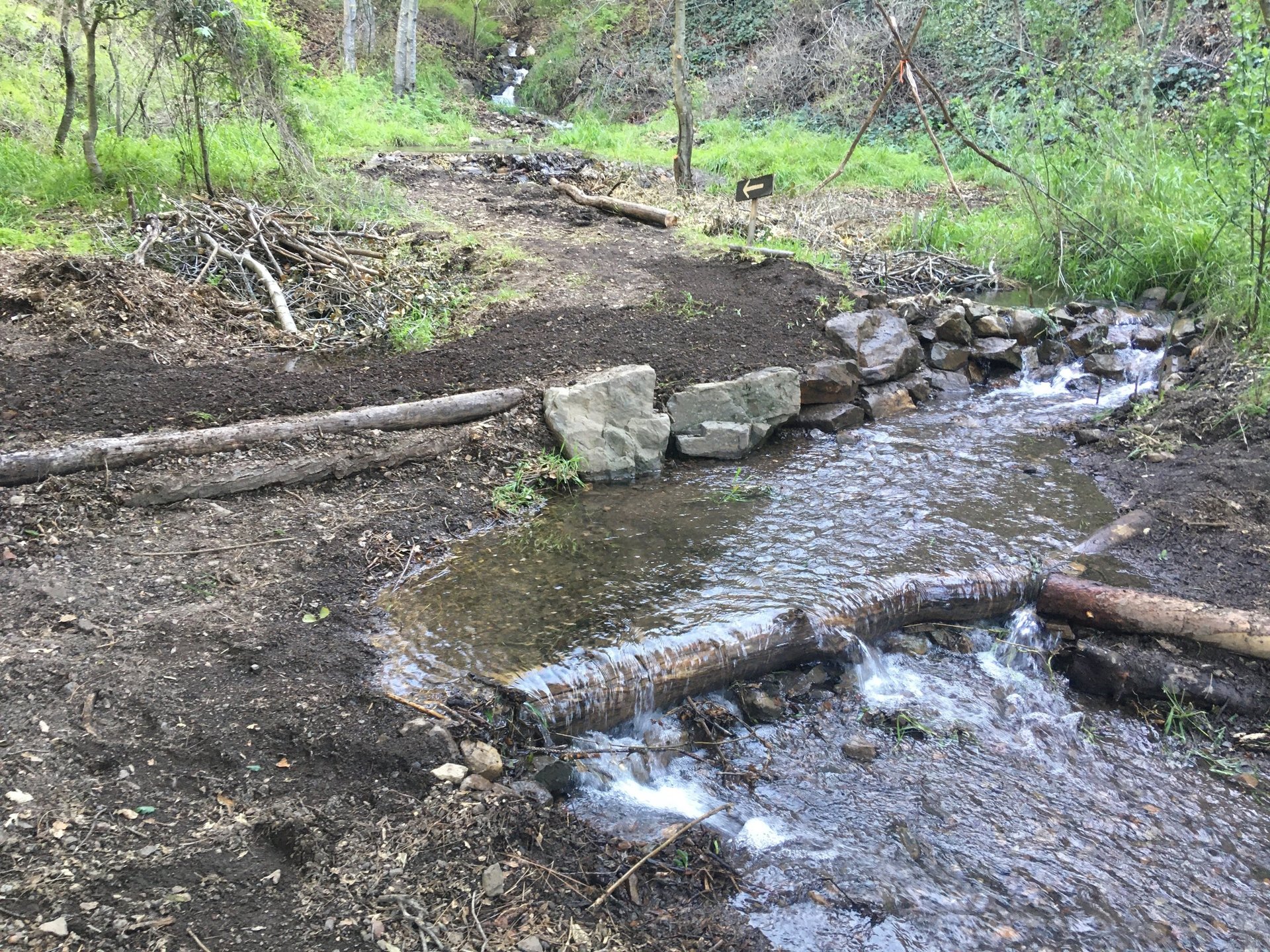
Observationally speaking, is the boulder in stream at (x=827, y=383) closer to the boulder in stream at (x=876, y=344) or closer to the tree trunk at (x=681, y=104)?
the boulder in stream at (x=876, y=344)

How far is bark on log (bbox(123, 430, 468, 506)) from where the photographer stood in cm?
461

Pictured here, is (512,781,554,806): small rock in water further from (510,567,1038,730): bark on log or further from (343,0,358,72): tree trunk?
(343,0,358,72): tree trunk

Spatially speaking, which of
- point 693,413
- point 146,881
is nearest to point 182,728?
point 146,881

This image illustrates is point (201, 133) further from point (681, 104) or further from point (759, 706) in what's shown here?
point (759, 706)

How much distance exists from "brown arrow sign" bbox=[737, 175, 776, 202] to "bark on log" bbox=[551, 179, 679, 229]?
141cm

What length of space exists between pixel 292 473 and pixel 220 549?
2.61 feet

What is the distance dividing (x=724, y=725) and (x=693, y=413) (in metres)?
2.90

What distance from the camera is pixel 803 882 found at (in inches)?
115

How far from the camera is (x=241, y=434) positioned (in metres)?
5.00

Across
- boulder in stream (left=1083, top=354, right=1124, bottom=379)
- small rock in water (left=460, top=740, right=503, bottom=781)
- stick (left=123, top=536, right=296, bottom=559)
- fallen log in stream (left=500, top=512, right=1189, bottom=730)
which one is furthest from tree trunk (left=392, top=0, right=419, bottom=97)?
small rock in water (left=460, top=740, right=503, bottom=781)

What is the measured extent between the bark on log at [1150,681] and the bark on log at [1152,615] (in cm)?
18

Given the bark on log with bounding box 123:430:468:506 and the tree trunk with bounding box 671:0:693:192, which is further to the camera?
the tree trunk with bounding box 671:0:693:192

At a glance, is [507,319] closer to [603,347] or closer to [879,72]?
[603,347]

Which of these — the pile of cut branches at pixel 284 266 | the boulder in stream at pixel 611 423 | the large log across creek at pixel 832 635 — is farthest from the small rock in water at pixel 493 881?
the pile of cut branches at pixel 284 266
